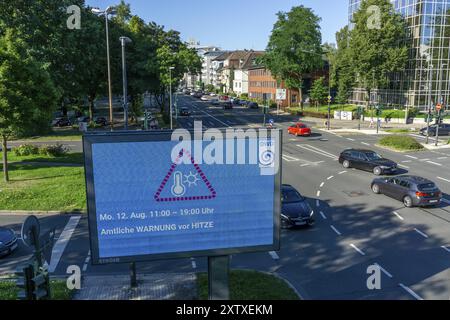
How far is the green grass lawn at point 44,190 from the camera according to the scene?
22.3 m

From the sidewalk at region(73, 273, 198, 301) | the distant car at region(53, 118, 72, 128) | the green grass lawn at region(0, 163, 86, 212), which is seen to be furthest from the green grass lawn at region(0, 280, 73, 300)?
the distant car at region(53, 118, 72, 128)

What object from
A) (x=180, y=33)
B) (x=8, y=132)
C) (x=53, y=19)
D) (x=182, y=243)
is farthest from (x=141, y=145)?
(x=180, y=33)

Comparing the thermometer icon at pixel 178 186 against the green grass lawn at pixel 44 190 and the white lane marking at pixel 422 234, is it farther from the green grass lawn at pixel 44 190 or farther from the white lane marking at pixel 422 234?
the green grass lawn at pixel 44 190

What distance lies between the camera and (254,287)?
13.5 metres

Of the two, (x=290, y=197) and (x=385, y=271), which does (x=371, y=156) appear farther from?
(x=385, y=271)

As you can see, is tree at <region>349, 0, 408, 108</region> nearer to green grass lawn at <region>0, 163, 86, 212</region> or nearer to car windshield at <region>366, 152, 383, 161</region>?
car windshield at <region>366, 152, 383, 161</region>

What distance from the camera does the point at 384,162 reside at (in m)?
29.4

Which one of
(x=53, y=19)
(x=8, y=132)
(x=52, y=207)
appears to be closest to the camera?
(x=52, y=207)

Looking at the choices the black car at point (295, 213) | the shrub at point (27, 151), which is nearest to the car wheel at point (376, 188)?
the black car at point (295, 213)

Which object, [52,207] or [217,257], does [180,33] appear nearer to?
[52,207]

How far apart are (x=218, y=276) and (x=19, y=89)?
19.1 meters

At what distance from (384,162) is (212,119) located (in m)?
41.1

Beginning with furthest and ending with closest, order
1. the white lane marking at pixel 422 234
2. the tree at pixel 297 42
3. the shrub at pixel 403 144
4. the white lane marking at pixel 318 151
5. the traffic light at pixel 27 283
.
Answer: the tree at pixel 297 42, the shrub at pixel 403 144, the white lane marking at pixel 318 151, the white lane marking at pixel 422 234, the traffic light at pixel 27 283

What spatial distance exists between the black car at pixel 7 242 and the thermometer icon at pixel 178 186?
918 cm
